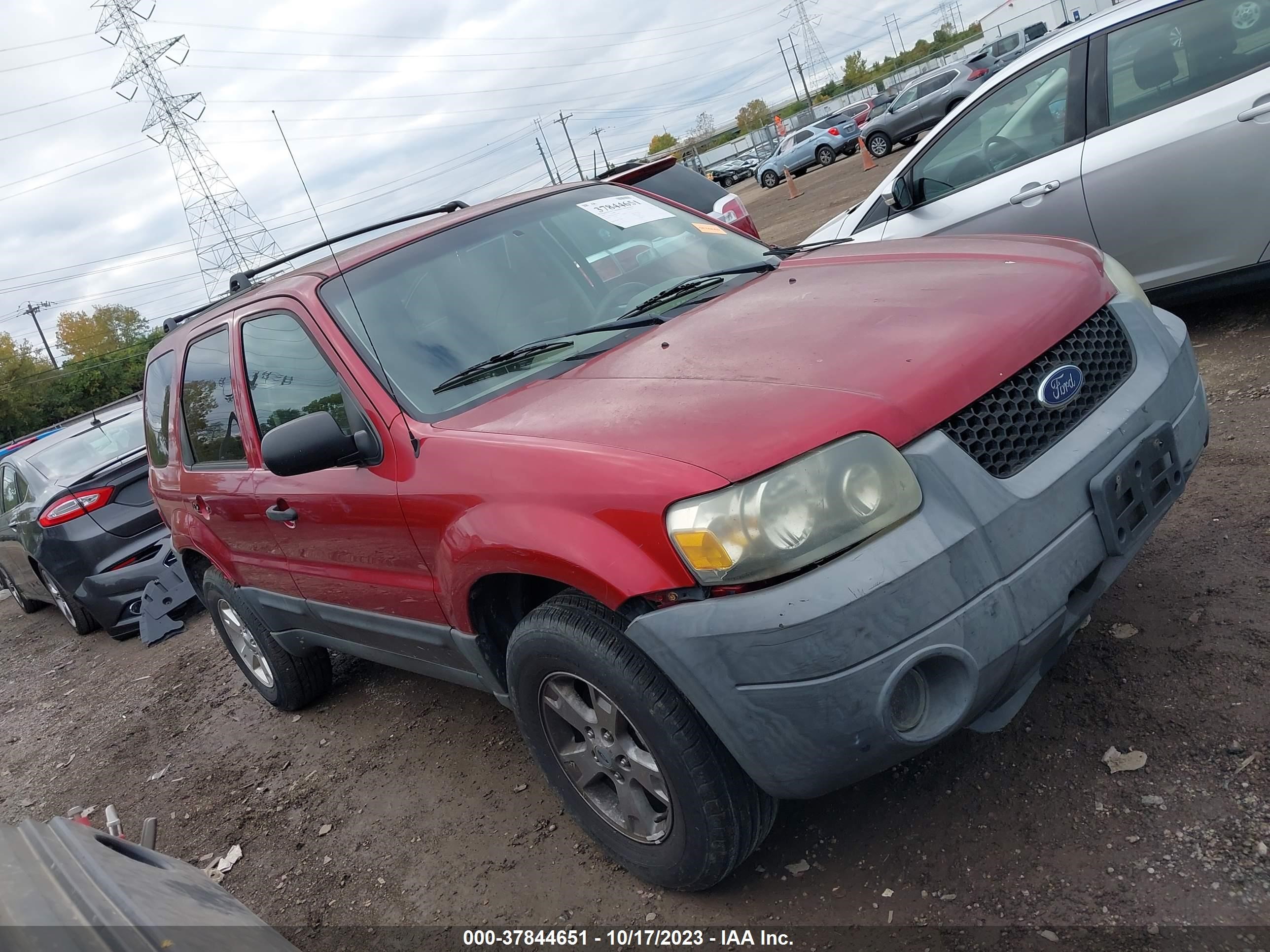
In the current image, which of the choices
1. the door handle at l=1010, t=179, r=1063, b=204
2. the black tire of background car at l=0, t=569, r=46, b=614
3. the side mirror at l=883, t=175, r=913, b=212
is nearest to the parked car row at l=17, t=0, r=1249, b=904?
the door handle at l=1010, t=179, r=1063, b=204

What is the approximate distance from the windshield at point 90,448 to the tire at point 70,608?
82 cm

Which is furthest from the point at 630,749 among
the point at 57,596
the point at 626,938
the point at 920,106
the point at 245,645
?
the point at 920,106

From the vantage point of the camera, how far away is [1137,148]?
14.9 feet

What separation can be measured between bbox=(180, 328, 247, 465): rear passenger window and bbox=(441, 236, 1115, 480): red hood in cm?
162

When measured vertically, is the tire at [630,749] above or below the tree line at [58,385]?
below

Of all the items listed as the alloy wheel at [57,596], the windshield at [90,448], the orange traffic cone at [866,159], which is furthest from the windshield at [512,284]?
the orange traffic cone at [866,159]

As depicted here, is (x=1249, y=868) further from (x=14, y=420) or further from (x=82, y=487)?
(x=14, y=420)

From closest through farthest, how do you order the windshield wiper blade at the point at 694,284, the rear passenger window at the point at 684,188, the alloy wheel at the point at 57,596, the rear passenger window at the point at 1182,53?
the windshield wiper blade at the point at 694,284 < the rear passenger window at the point at 1182,53 < the rear passenger window at the point at 684,188 < the alloy wheel at the point at 57,596

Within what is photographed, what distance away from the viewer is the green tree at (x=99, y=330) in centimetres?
8456

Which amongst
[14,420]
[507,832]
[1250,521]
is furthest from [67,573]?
[14,420]

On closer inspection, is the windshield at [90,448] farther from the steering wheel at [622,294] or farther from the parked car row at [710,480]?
the steering wheel at [622,294]

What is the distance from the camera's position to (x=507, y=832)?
3.18m

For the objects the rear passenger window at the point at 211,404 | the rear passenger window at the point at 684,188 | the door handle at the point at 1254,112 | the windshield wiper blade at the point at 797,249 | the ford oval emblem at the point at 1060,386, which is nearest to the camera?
the ford oval emblem at the point at 1060,386

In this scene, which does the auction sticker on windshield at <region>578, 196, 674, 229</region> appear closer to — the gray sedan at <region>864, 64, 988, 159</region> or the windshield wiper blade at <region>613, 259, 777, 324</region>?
the windshield wiper blade at <region>613, 259, 777, 324</region>
